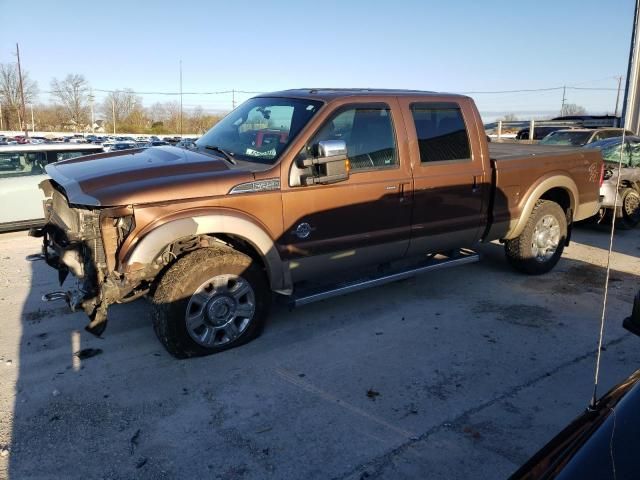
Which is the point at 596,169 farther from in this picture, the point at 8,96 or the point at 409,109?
the point at 8,96

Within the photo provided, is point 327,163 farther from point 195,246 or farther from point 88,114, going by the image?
point 88,114

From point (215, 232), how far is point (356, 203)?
1321 millimetres

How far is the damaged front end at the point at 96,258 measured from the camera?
363 centimetres

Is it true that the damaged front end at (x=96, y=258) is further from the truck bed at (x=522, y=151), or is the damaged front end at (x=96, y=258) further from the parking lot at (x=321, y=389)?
the truck bed at (x=522, y=151)

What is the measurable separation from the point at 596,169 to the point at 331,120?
4125mm

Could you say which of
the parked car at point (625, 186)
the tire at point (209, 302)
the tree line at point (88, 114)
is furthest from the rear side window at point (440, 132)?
the tree line at point (88, 114)

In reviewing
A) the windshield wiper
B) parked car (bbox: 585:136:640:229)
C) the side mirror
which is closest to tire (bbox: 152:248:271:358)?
the windshield wiper

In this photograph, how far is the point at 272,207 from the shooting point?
414 centimetres

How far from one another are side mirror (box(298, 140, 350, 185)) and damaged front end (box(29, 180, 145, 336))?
4.78 feet

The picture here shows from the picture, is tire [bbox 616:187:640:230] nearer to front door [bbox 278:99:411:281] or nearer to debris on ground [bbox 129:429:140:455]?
front door [bbox 278:99:411:281]

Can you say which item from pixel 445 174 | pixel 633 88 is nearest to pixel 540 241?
pixel 445 174

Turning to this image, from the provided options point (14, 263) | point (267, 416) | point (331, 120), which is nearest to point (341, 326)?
point (267, 416)

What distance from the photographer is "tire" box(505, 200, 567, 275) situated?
240 inches

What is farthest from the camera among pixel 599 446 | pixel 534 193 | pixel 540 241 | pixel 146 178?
pixel 540 241
